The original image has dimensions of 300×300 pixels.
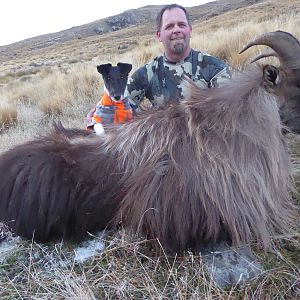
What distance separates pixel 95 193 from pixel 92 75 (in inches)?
349

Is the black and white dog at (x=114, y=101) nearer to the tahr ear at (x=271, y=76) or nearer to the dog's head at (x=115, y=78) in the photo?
the dog's head at (x=115, y=78)

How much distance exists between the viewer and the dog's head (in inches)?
206

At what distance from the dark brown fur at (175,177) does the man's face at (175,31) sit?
74.2 inches

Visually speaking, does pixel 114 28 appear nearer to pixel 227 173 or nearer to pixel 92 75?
pixel 92 75

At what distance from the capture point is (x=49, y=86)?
41.9ft

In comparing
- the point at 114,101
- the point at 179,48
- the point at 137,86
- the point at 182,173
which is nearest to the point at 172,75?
the point at 179,48

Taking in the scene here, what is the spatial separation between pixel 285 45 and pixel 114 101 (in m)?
2.45

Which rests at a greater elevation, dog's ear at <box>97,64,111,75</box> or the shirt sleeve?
dog's ear at <box>97,64,111,75</box>

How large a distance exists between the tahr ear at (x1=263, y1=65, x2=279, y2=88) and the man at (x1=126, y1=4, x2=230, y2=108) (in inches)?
69.8

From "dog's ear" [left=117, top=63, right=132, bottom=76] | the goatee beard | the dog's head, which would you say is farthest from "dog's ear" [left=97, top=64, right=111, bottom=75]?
the goatee beard

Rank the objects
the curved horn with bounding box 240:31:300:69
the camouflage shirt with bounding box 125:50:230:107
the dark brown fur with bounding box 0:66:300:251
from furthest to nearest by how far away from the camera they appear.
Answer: the camouflage shirt with bounding box 125:50:230:107 < the curved horn with bounding box 240:31:300:69 < the dark brown fur with bounding box 0:66:300:251

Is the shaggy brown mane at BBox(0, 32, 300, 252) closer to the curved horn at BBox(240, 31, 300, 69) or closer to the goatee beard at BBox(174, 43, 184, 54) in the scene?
the curved horn at BBox(240, 31, 300, 69)

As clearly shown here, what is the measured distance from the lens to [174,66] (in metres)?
5.30

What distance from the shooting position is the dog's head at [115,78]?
5234mm
